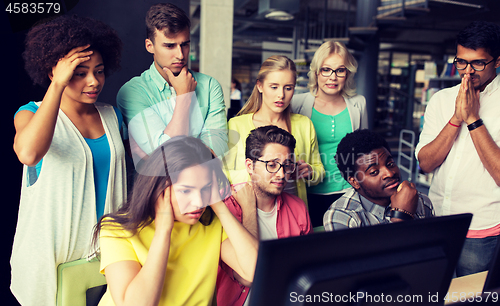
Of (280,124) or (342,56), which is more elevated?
(342,56)

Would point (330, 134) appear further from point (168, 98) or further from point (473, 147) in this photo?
point (168, 98)

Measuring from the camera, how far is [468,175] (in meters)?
1.48

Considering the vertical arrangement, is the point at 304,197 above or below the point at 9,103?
below

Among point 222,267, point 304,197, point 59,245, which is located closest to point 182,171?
point 222,267

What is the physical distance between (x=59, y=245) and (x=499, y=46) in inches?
→ 71.4

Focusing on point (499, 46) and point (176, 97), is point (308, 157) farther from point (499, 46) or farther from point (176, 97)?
point (499, 46)

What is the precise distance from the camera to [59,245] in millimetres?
1195

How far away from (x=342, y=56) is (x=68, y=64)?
4.12ft

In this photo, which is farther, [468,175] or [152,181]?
[468,175]

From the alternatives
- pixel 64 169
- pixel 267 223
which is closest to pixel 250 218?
pixel 267 223

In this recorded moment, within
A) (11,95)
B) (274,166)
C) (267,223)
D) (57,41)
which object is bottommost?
(267,223)

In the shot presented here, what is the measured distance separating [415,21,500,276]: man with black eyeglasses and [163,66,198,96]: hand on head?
3.47 feet

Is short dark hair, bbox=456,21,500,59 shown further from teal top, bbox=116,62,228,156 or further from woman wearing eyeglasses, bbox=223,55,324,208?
teal top, bbox=116,62,228,156

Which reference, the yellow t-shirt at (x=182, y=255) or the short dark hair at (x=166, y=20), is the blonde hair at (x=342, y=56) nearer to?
the short dark hair at (x=166, y=20)
